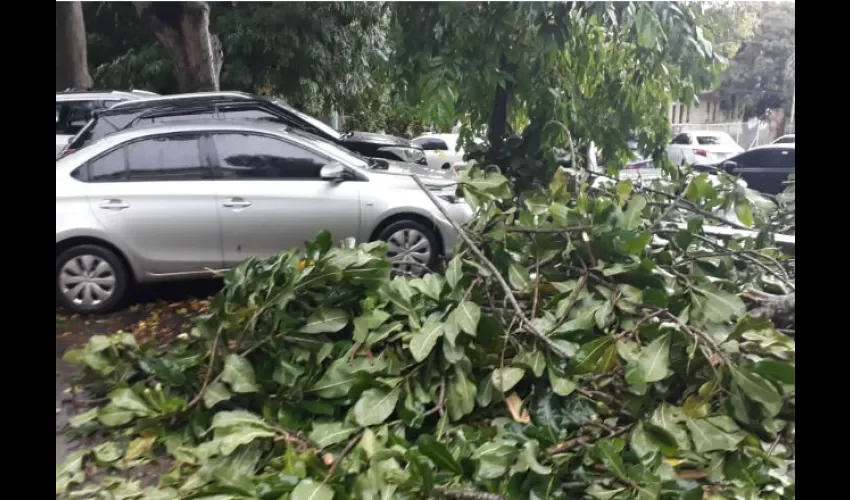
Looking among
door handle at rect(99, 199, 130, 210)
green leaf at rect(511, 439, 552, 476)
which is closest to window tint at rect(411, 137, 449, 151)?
door handle at rect(99, 199, 130, 210)

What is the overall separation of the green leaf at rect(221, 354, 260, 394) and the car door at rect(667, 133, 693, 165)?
179 cm

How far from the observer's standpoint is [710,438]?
190 centimetres

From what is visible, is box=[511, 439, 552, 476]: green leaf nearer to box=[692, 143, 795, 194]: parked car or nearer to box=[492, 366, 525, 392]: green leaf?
box=[492, 366, 525, 392]: green leaf

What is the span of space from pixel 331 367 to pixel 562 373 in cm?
77

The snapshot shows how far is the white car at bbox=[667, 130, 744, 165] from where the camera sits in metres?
2.51

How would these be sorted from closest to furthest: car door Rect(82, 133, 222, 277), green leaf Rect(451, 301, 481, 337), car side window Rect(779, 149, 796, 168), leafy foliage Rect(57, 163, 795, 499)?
leafy foliage Rect(57, 163, 795, 499)
green leaf Rect(451, 301, 481, 337)
car side window Rect(779, 149, 796, 168)
car door Rect(82, 133, 222, 277)

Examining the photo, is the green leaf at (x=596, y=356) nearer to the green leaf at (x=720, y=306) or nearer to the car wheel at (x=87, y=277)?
the green leaf at (x=720, y=306)

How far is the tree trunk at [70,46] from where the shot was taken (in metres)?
2.23

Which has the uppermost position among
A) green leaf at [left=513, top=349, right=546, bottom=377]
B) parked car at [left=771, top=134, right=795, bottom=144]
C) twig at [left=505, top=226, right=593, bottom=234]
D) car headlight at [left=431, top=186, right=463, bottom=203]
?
parked car at [left=771, top=134, right=795, bottom=144]

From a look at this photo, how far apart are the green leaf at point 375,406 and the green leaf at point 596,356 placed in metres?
0.59
